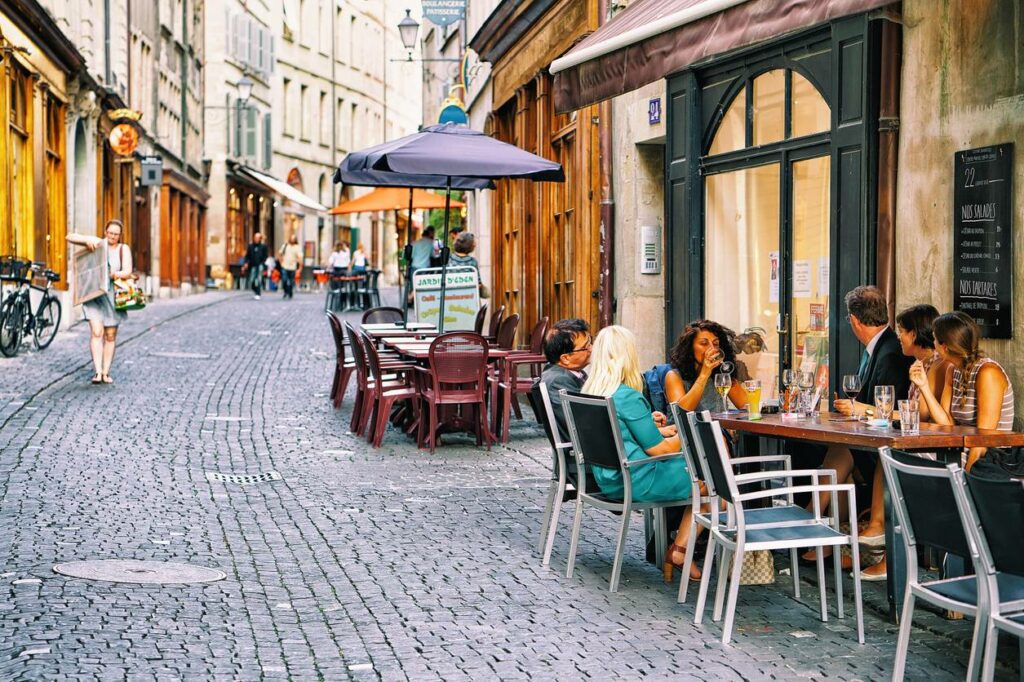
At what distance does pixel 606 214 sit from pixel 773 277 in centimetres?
423

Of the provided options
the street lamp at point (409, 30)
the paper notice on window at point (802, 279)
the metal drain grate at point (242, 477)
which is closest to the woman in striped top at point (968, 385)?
the paper notice on window at point (802, 279)

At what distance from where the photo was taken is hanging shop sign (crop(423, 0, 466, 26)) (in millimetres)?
25000

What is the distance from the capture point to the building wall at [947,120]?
7484mm

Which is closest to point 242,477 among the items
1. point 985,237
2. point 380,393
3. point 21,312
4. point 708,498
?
point 380,393

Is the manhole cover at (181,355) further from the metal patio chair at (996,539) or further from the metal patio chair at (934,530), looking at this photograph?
the metal patio chair at (996,539)

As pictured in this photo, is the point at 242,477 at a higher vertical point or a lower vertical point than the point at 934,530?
lower

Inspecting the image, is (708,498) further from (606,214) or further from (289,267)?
(289,267)

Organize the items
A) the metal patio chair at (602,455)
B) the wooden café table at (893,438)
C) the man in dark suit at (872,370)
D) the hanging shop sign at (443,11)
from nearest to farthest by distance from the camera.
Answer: the wooden café table at (893,438) → the metal patio chair at (602,455) → the man in dark suit at (872,370) → the hanging shop sign at (443,11)

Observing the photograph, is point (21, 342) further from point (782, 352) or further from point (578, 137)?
point (782, 352)

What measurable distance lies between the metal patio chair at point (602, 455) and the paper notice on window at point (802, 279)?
11.0 ft

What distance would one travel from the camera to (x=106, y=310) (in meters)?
15.7

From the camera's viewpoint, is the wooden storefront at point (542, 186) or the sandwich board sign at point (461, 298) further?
the sandwich board sign at point (461, 298)

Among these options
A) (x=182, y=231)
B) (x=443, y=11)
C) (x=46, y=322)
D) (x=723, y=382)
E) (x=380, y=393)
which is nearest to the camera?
(x=723, y=382)

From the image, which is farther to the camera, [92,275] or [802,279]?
[92,275]
